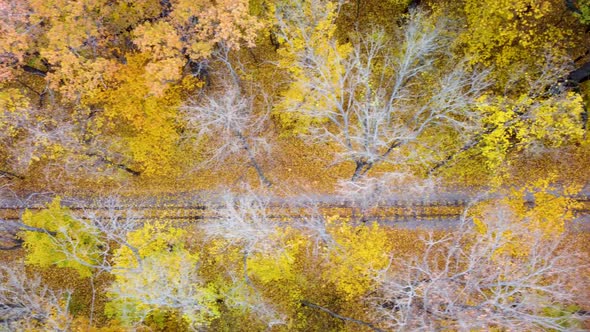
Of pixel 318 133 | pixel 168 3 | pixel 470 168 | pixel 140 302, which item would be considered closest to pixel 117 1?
pixel 168 3

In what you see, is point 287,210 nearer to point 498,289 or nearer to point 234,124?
point 234,124

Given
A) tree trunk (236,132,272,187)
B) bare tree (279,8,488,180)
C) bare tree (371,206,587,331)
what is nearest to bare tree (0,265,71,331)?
tree trunk (236,132,272,187)

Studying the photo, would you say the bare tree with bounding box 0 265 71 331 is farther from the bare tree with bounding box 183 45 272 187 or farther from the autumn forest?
the bare tree with bounding box 183 45 272 187

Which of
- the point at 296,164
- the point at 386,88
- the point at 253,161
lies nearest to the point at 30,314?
the point at 253,161

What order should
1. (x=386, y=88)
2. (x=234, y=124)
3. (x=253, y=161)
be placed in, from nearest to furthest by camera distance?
(x=234, y=124), (x=253, y=161), (x=386, y=88)

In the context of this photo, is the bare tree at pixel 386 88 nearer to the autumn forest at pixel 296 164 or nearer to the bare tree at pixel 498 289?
the autumn forest at pixel 296 164
